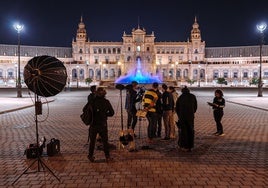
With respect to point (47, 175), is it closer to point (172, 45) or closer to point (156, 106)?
point (156, 106)

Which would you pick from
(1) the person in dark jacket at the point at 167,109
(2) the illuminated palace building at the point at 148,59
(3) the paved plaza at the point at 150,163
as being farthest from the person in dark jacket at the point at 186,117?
(2) the illuminated palace building at the point at 148,59

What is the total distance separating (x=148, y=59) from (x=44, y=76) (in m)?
121

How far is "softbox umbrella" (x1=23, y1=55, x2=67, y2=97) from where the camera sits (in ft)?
26.1

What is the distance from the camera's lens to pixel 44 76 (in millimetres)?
7988

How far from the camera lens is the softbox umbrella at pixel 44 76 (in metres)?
7.95

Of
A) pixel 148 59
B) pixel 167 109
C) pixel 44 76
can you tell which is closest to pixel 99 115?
pixel 44 76

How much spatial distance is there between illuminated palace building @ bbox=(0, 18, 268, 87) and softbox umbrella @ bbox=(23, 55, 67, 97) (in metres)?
111

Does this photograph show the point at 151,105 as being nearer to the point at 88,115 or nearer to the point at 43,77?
the point at 88,115

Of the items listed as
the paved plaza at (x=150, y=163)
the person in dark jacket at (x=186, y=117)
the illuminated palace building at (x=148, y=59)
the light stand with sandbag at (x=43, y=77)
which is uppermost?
the illuminated palace building at (x=148, y=59)

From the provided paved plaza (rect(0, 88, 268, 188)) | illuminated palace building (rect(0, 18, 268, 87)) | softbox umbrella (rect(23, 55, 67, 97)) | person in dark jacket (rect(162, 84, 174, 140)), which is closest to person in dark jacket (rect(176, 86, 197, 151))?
paved plaza (rect(0, 88, 268, 188))

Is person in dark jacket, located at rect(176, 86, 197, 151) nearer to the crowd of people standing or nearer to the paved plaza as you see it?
the crowd of people standing

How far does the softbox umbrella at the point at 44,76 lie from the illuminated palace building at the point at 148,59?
111m

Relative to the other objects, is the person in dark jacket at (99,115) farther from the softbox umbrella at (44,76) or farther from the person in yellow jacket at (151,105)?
the person in yellow jacket at (151,105)

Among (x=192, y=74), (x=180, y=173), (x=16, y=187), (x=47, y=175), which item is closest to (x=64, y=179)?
(x=47, y=175)
